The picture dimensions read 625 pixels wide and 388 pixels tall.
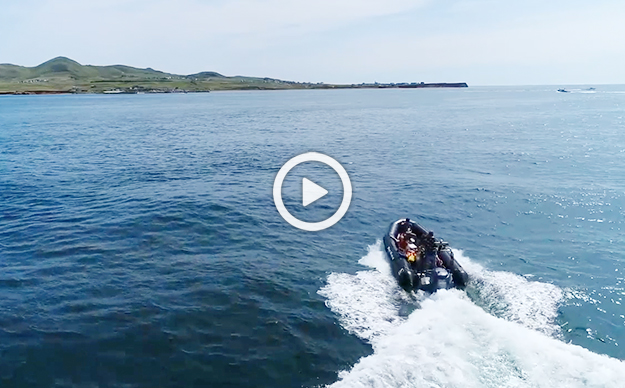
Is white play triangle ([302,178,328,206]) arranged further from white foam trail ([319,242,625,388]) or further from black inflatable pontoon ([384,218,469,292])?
white foam trail ([319,242,625,388])

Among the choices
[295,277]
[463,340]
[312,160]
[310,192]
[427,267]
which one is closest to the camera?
[463,340]

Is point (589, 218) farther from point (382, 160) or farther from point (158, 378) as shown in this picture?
point (158, 378)

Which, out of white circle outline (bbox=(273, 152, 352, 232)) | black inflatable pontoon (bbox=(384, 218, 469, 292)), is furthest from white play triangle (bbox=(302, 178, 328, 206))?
black inflatable pontoon (bbox=(384, 218, 469, 292))

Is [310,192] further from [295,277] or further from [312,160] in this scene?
[295,277]

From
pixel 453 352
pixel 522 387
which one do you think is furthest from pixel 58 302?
pixel 522 387

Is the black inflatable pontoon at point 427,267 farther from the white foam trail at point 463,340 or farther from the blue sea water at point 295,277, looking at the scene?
the blue sea water at point 295,277

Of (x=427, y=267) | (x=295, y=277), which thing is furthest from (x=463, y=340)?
(x=295, y=277)

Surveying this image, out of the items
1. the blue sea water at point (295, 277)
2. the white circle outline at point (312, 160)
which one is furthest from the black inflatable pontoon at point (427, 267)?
the white circle outline at point (312, 160)
